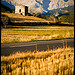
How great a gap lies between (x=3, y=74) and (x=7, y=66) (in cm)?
94

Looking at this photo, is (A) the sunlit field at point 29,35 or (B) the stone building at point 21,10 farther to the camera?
(B) the stone building at point 21,10

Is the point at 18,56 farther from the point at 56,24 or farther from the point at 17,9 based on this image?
the point at 17,9

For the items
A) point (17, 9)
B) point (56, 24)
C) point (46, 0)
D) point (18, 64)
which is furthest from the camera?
point (17, 9)

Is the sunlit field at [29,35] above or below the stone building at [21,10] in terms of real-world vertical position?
below

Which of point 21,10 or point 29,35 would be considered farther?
point 21,10

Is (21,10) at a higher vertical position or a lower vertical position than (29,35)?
higher

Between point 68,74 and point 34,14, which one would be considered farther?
point 34,14

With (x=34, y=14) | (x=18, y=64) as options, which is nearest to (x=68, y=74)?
(x=18, y=64)

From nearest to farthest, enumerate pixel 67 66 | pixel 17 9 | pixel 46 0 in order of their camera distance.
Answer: pixel 67 66 < pixel 46 0 < pixel 17 9

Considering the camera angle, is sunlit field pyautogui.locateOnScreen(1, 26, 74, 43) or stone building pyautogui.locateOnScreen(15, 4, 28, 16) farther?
stone building pyautogui.locateOnScreen(15, 4, 28, 16)

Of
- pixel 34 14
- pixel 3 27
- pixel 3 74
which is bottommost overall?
pixel 3 74

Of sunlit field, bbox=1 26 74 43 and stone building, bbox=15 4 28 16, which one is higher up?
stone building, bbox=15 4 28 16

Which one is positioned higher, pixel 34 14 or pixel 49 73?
pixel 34 14

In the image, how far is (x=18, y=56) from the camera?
7508 millimetres
